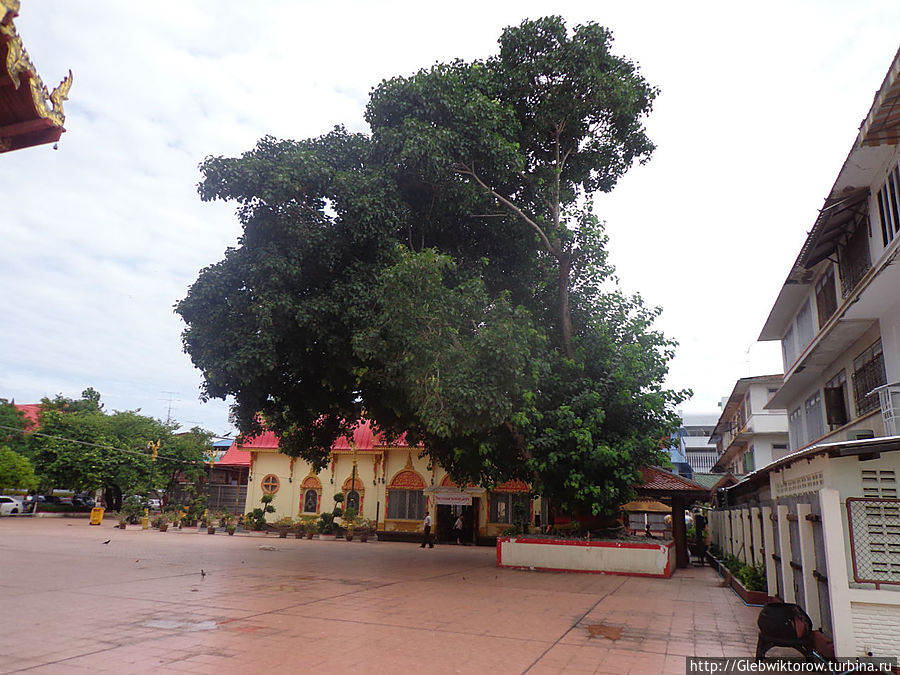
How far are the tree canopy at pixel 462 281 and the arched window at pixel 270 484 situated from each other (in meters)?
13.7

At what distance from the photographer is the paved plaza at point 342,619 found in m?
6.35

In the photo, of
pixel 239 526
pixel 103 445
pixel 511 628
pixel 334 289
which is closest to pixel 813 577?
pixel 511 628

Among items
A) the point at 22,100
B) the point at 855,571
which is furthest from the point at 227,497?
the point at 855,571

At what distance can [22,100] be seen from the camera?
594 cm

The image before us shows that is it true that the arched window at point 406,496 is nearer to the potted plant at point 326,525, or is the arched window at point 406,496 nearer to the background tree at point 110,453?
the potted plant at point 326,525

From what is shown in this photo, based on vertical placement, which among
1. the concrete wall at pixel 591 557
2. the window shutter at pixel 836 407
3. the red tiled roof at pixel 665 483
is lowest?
the concrete wall at pixel 591 557

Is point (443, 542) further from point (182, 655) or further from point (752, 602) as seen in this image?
point (182, 655)

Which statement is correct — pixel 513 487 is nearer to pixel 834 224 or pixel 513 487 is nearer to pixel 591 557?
A: pixel 591 557

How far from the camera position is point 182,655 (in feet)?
20.7

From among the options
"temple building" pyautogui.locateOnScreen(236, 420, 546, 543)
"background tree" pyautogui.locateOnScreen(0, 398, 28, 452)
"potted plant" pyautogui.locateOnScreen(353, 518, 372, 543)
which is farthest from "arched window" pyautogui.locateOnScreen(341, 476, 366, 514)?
"background tree" pyautogui.locateOnScreen(0, 398, 28, 452)

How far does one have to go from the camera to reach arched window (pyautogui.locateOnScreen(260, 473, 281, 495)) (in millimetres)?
31906

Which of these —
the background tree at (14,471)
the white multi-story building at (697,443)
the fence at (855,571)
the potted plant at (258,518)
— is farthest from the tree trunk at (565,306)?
the white multi-story building at (697,443)

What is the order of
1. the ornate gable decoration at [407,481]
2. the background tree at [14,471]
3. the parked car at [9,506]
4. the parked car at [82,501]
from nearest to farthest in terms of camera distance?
the ornate gable decoration at [407,481] → the background tree at [14,471] → the parked car at [9,506] → the parked car at [82,501]

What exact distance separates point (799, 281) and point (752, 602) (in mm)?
11669
